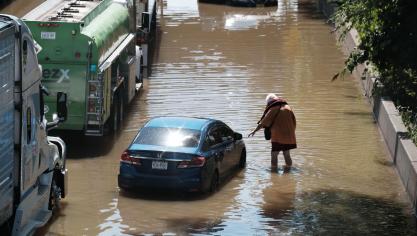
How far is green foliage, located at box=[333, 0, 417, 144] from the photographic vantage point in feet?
46.5

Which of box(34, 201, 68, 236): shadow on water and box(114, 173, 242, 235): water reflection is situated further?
box(114, 173, 242, 235): water reflection

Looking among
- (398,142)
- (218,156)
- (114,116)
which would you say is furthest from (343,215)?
(114,116)

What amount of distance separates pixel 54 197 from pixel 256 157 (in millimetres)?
6617

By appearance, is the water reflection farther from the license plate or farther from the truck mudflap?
the truck mudflap

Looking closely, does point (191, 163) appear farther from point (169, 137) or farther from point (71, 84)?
point (71, 84)

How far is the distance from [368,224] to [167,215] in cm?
333

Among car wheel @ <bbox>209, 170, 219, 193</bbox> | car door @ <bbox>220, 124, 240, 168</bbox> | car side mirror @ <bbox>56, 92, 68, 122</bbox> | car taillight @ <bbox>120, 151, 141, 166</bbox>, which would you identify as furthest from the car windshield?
car side mirror @ <bbox>56, 92, 68, 122</bbox>

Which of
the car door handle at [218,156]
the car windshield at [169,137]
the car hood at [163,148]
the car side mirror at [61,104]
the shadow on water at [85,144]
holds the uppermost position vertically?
the car side mirror at [61,104]

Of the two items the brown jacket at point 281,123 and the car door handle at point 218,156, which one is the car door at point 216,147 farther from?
the brown jacket at point 281,123

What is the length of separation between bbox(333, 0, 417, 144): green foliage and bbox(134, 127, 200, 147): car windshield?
3477 mm

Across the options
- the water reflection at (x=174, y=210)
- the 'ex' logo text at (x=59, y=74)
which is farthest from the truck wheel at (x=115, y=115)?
the water reflection at (x=174, y=210)

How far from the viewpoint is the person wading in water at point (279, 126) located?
20.7 metres

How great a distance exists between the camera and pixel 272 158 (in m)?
20.9

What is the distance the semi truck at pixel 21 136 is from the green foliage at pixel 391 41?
4.73 metres
